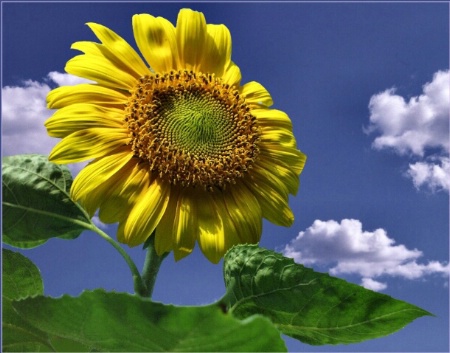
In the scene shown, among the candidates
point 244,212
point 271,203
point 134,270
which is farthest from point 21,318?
point 271,203

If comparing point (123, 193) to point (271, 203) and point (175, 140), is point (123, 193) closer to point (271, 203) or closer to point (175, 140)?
point (175, 140)

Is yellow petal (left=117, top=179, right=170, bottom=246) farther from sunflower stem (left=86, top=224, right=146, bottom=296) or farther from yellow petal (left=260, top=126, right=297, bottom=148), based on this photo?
yellow petal (left=260, top=126, right=297, bottom=148)

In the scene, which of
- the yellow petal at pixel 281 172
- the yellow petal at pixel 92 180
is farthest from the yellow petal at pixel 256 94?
the yellow petal at pixel 92 180

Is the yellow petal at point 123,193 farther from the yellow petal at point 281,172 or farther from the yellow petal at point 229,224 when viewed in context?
the yellow petal at point 281,172

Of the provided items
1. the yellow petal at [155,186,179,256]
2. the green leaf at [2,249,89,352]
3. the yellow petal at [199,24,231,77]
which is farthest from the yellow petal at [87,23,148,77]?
the green leaf at [2,249,89,352]

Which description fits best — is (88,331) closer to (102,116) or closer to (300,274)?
(300,274)

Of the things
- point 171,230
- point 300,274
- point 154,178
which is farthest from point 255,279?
point 154,178
